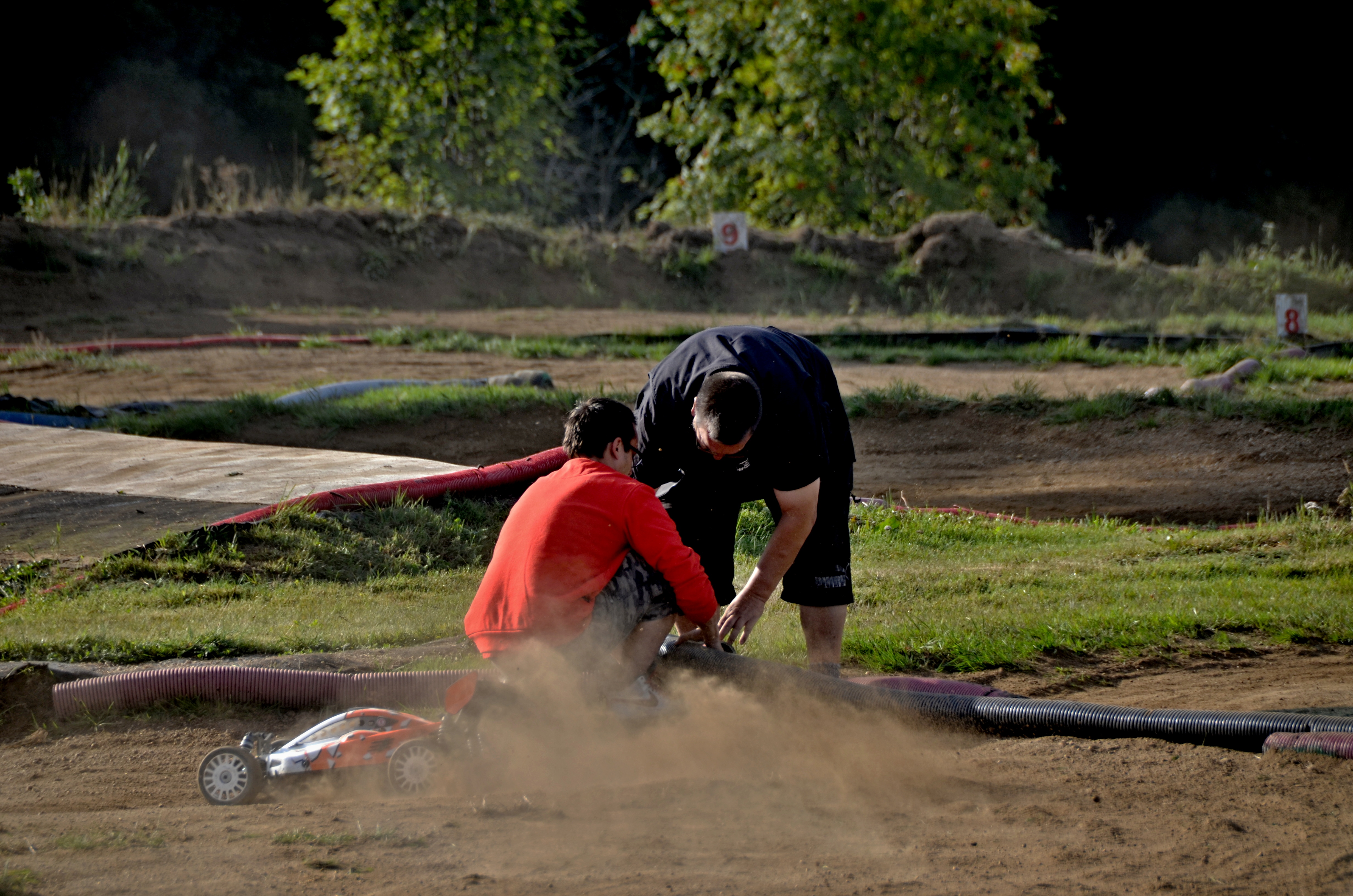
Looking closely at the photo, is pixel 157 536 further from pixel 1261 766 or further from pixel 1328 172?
pixel 1328 172

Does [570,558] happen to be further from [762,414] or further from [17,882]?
[17,882]

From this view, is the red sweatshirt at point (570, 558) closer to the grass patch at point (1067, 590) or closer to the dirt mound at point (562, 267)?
the grass patch at point (1067, 590)

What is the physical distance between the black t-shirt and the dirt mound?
12.7 m

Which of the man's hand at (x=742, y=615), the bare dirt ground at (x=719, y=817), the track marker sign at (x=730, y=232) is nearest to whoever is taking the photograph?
the bare dirt ground at (x=719, y=817)

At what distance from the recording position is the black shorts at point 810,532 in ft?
13.8

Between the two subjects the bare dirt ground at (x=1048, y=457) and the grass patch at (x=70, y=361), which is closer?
the bare dirt ground at (x=1048, y=457)

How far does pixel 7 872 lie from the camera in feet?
8.66

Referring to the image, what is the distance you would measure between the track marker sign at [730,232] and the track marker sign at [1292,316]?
7.87 m

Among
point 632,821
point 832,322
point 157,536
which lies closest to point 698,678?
point 632,821

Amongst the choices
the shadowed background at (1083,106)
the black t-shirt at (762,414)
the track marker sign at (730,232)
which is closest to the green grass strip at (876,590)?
the black t-shirt at (762,414)

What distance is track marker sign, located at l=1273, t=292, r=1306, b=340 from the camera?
498 inches

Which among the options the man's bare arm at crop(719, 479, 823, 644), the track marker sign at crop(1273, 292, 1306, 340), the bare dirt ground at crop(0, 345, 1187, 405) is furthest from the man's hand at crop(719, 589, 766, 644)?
the track marker sign at crop(1273, 292, 1306, 340)

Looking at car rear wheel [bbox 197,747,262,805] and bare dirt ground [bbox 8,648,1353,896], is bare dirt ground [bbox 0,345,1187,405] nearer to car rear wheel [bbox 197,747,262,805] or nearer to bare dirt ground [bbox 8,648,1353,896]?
bare dirt ground [bbox 8,648,1353,896]

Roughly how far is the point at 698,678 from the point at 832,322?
11.6m
